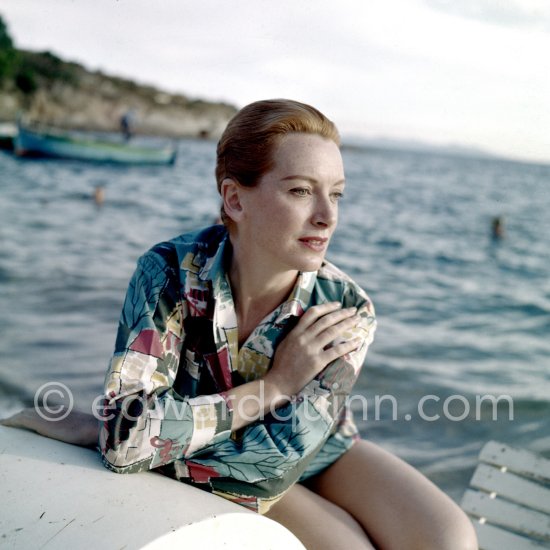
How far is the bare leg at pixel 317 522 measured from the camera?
1915mm

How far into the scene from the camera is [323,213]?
6.34 feet

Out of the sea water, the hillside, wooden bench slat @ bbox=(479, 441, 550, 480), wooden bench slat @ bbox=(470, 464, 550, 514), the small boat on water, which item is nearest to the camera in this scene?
wooden bench slat @ bbox=(470, 464, 550, 514)

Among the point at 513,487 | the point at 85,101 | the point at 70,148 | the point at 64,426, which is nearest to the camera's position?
the point at 64,426

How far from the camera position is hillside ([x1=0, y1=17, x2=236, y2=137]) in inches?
1909

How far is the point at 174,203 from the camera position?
16.7 metres

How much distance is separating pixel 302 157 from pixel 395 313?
5.60 m

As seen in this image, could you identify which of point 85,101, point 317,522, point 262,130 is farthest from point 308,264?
point 85,101

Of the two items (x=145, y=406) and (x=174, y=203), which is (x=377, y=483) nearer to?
(x=145, y=406)

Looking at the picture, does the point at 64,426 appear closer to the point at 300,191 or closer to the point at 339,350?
the point at 339,350

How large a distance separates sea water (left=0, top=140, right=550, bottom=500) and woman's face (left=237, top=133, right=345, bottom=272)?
8.11 feet

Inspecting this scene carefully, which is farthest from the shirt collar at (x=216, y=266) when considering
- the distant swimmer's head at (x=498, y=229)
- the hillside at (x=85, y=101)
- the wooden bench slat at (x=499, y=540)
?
the hillside at (x=85, y=101)

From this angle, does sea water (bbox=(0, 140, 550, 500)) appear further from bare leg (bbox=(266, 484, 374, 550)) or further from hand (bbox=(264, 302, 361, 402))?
hand (bbox=(264, 302, 361, 402))

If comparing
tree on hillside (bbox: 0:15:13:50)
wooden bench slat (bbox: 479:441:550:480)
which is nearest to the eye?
wooden bench slat (bbox: 479:441:550:480)

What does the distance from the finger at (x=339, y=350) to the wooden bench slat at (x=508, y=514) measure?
4.08ft
